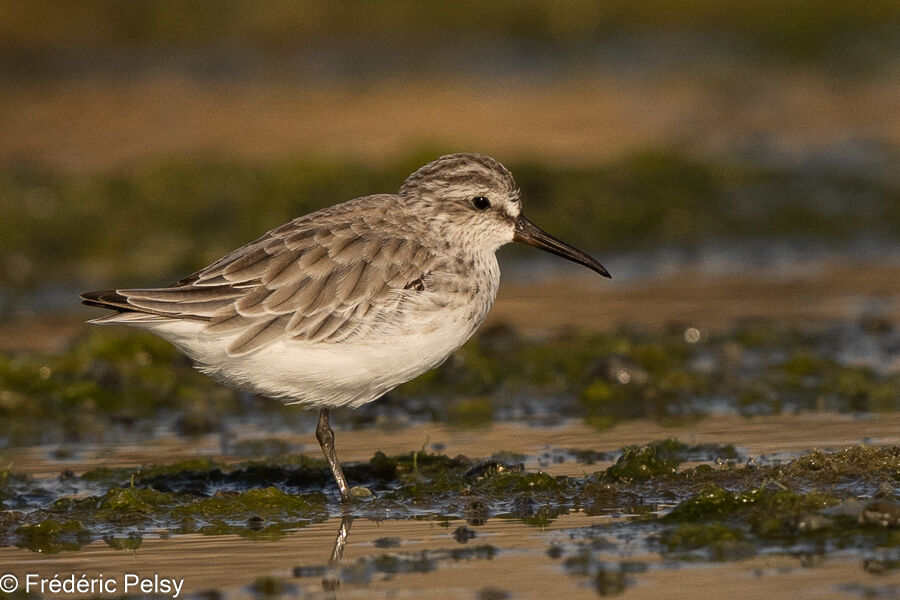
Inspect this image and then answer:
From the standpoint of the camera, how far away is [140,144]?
826 inches

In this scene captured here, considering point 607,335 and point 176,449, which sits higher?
point 607,335

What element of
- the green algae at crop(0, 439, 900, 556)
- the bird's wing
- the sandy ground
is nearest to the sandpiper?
the bird's wing

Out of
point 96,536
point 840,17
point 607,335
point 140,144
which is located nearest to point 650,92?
point 840,17

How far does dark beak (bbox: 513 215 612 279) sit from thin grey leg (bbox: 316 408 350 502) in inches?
65.5

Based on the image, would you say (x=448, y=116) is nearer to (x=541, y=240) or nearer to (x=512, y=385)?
(x=512, y=385)

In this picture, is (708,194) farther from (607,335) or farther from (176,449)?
(176,449)

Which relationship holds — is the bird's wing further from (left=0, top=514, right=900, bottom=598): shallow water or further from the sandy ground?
the sandy ground

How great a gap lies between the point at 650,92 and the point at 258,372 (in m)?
17.0

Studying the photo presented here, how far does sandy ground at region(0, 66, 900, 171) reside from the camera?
66.4 feet

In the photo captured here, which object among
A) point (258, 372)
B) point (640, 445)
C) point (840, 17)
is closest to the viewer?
point (258, 372)

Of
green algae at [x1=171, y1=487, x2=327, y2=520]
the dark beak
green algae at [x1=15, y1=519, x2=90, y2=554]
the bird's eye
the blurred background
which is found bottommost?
green algae at [x1=15, y1=519, x2=90, y2=554]

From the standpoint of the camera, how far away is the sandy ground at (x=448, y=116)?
2025 cm

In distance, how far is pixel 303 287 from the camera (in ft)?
26.9

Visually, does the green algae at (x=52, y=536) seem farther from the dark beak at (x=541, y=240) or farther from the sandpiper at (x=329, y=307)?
the dark beak at (x=541, y=240)
